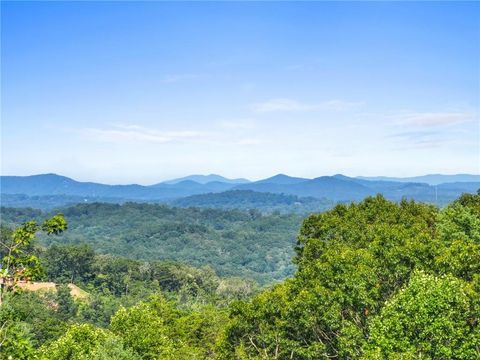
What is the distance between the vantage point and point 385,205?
1287 inches

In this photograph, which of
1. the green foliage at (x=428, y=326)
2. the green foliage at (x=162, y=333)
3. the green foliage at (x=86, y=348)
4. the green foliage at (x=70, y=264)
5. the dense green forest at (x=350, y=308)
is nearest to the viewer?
the green foliage at (x=428, y=326)

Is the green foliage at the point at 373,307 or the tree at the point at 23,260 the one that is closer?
the tree at the point at 23,260

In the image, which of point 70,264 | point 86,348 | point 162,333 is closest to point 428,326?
point 86,348

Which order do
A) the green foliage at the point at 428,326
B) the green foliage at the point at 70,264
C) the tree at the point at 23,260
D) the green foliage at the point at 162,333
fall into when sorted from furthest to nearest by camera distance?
the green foliage at the point at 70,264, the green foliage at the point at 162,333, the green foliage at the point at 428,326, the tree at the point at 23,260

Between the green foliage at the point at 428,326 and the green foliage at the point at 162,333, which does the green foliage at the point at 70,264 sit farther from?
the green foliage at the point at 428,326

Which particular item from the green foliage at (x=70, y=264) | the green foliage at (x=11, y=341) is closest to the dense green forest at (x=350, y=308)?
the green foliage at (x=11, y=341)

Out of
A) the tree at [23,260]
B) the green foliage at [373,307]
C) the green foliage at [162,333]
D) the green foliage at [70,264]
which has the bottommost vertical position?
the green foliage at [70,264]

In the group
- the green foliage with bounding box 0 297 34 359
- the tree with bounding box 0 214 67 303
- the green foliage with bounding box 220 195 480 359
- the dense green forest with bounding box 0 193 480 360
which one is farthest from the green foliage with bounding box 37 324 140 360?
the tree with bounding box 0 214 67 303

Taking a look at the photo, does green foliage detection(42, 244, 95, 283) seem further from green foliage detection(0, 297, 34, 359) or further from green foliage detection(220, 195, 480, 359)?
green foliage detection(0, 297, 34, 359)

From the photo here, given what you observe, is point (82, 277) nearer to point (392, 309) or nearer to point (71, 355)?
point (71, 355)

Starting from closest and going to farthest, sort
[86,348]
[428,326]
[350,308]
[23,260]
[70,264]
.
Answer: [23,260]
[428,326]
[350,308]
[86,348]
[70,264]

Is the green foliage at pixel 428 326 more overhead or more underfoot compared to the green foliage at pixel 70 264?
more overhead

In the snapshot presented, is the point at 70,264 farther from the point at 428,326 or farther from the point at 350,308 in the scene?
the point at 428,326

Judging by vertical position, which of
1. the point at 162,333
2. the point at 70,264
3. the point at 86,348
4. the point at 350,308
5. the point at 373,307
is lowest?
the point at 70,264
